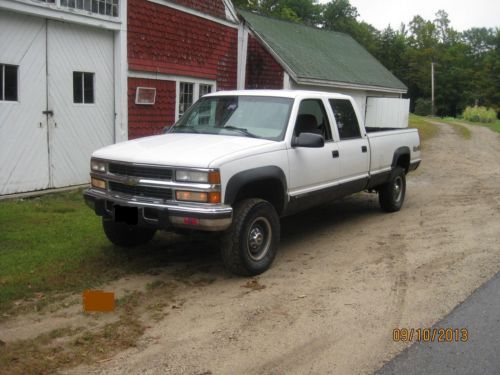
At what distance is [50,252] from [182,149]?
195 cm

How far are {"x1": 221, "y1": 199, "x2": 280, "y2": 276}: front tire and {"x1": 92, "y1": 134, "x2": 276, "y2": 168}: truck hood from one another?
1.93 feet

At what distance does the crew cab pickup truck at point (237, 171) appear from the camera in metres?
5.25

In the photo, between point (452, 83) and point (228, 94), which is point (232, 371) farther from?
point (452, 83)

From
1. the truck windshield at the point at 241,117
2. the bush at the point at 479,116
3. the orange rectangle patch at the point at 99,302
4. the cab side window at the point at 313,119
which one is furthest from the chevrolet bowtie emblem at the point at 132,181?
the bush at the point at 479,116

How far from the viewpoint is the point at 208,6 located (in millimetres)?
13578

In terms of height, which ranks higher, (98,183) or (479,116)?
(479,116)

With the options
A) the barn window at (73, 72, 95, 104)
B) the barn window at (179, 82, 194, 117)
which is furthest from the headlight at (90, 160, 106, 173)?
the barn window at (179, 82, 194, 117)

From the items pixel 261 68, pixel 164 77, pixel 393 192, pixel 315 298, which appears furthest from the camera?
pixel 261 68

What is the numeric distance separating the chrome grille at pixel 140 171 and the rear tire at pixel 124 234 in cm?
79

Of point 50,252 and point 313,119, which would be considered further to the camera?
point 313,119

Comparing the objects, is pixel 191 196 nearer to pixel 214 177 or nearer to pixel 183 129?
pixel 214 177

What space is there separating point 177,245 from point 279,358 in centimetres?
315

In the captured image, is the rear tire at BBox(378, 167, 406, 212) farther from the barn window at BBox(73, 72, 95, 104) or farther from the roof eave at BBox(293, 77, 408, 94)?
the roof eave at BBox(293, 77, 408, 94)

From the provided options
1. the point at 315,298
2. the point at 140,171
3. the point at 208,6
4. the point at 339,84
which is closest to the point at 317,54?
the point at 339,84
